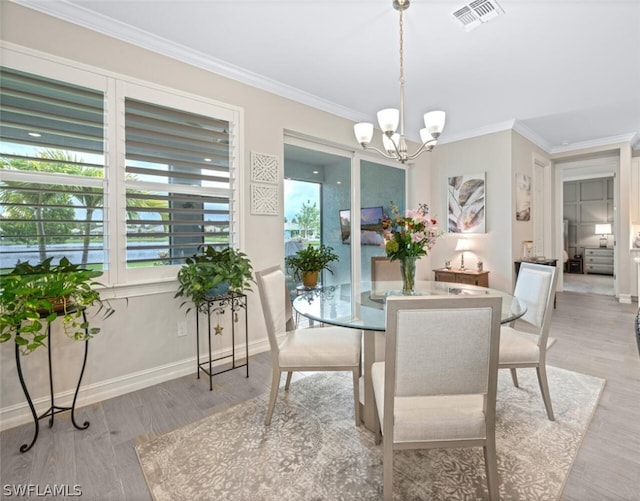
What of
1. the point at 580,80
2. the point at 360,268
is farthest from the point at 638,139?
the point at 360,268

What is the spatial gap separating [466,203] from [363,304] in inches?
134

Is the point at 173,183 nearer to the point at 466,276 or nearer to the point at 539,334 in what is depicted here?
the point at 539,334

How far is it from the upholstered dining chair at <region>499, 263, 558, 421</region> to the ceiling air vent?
5.70 ft

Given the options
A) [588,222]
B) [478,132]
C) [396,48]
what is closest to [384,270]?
[396,48]

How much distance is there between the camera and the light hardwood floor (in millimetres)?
1539

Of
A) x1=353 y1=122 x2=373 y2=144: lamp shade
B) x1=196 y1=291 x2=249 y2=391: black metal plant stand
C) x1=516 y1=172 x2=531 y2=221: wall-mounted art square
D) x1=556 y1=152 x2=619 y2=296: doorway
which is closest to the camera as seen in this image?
x1=353 y1=122 x2=373 y2=144: lamp shade

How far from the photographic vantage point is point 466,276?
4.43m

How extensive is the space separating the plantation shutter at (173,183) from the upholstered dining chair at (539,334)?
2.33 m

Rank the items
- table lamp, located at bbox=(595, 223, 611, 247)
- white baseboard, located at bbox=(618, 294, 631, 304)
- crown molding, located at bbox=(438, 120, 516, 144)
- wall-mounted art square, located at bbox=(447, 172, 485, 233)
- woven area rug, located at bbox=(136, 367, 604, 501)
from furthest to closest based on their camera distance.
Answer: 1. table lamp, located at bbox=(595, 223, 611, 247)
2. white baseboard, located at bbox=(618, 294, 631, 304)
3. wall-mounted art square, located at bbox=(447, 172, 485, 233)
4. crown molding, located at bbox=(438, 120, 516, 144)
5. woven area rug, located at bbox=(136, 367, 604, 501)

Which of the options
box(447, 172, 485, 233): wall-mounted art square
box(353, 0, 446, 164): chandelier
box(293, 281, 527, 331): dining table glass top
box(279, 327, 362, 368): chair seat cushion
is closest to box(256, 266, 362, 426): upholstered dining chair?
box(279, 327, 362, 368): chair seat cushion

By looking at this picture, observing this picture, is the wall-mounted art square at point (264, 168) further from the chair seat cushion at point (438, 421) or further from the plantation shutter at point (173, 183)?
the chair seat cushion at point (438, 421)

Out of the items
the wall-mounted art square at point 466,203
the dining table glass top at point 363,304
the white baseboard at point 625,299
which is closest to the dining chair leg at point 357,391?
the dining table glass top at point 363,304

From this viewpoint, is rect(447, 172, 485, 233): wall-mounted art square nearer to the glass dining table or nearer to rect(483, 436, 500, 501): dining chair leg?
the glass dining table

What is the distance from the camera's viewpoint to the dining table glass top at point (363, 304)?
5.91 feet
